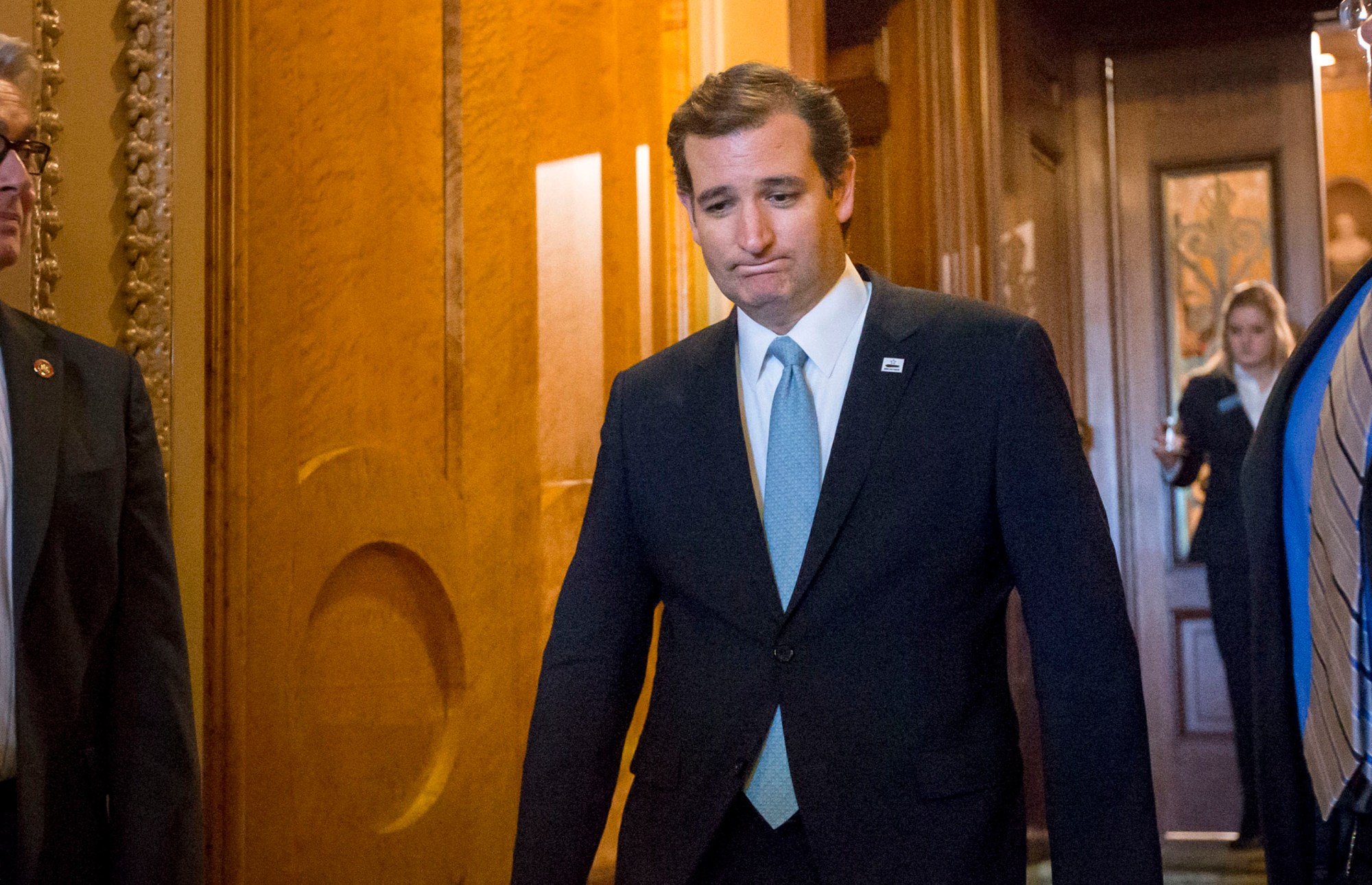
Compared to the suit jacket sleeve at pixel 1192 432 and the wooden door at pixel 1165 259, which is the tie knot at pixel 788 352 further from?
the wooden door at pixel 1165 259

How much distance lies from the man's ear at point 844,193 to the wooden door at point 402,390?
947mm

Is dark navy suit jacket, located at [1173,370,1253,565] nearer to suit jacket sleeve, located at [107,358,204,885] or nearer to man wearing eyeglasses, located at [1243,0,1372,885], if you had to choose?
man wearing eyeglasses, located at [1243,0,1372,885]

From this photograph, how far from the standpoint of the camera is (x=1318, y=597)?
128 cm

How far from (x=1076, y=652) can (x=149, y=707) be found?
1.07m

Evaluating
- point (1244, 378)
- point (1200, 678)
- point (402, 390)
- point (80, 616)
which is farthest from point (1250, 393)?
point (80, 616)

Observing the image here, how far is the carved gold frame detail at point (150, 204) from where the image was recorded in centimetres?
195

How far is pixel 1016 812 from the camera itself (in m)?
1.55

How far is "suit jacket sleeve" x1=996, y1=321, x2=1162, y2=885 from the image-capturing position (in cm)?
146

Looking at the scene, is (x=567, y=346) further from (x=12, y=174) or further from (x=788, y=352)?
(x=12, y=174)

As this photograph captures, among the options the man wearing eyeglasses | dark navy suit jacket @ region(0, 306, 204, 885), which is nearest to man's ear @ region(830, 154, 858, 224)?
the man wearing eyeglasses

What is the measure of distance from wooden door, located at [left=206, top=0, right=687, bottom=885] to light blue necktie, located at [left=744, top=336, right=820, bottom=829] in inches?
36.5

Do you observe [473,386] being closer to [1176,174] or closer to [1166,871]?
[1166,871]

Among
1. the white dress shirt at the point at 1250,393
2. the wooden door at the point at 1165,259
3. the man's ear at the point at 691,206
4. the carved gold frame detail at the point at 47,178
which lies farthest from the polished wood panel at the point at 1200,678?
the carved gold frame detail at the point at 47,178

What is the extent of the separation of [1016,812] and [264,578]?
1282 millimetres
